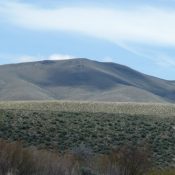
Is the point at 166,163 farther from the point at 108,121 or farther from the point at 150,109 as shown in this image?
the point at 150,109

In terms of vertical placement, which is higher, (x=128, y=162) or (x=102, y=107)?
(x=102, y=107)

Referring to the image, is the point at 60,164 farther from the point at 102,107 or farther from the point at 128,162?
the point at 102,107

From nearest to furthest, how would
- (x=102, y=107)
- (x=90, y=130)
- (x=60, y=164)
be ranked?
1. (x=60, y=164)
2. (x=90, y=130)
3. (x=102, y=107)

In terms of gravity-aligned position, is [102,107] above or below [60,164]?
above

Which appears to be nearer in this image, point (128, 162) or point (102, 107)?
point (128, 162)

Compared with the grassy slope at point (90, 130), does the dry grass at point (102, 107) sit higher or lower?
higher

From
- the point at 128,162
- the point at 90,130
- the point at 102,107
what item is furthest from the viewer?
the point at 102,107

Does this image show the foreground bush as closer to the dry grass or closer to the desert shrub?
the desert shrub

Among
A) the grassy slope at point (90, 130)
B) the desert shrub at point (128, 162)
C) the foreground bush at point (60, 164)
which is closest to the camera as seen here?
the foreground bush at point (60, 164)

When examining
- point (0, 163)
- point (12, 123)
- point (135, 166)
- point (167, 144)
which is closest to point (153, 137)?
point (167, 144)

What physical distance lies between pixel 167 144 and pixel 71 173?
101 ft

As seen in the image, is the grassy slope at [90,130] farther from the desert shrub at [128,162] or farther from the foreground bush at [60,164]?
the foreground bush at [60,164]

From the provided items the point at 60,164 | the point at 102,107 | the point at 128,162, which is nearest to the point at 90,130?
the point at 102,107

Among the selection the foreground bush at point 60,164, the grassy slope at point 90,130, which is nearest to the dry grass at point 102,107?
the grassy slope at point 90,130
